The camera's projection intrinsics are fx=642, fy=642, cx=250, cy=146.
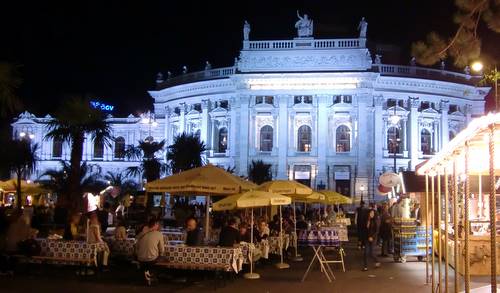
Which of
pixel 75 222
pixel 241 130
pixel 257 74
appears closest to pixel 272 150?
pixel 241 130

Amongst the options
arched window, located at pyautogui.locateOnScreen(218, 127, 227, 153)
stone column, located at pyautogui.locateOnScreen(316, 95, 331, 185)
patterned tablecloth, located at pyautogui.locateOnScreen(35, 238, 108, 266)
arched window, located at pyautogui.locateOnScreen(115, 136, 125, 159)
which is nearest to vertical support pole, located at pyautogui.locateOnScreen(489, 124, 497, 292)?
patterned tablecloth, located at pyautogui.locateOnScreen(35, 238, 108, 266)

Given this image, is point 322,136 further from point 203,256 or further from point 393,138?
point 203,256

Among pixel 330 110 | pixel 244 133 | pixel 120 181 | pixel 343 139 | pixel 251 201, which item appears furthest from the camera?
pixel 120 181

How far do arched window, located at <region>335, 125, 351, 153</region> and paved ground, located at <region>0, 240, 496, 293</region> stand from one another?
43445 mm

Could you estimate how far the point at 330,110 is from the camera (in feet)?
200

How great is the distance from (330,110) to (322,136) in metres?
2.58

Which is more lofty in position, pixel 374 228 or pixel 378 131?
pixel 378 131

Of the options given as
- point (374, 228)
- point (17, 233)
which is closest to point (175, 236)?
point (17, 233)

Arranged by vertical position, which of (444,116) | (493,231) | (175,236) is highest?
(444,116)

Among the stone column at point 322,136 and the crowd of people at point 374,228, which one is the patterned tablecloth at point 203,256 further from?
the stone column at point 322,136

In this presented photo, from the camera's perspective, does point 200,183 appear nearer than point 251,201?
Yes

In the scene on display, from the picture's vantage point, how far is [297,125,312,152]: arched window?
62031mm

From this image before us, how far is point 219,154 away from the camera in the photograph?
64625 mm

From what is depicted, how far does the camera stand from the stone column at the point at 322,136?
199 feet
